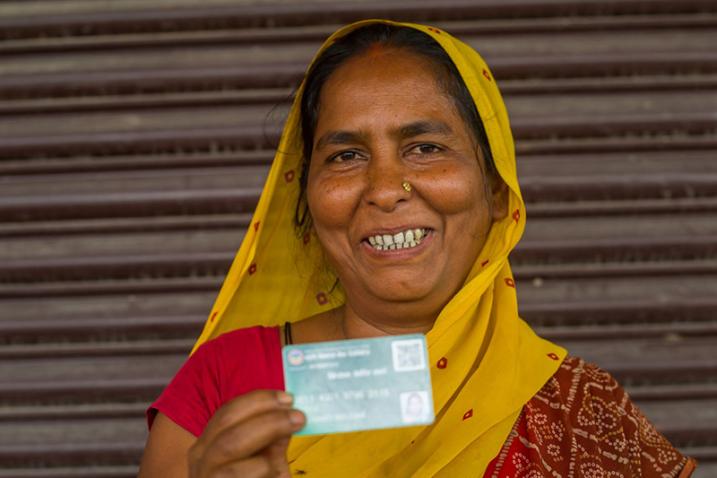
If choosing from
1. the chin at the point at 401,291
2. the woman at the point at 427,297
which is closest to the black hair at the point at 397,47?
the woman at the point at 427,297

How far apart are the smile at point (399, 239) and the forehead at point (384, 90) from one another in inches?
10.4

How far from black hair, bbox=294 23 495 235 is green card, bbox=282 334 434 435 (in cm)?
78

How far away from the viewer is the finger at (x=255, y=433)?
1.42 m

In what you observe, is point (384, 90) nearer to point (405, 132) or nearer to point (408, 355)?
point (405, 132)

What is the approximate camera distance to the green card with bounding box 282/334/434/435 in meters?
1.48

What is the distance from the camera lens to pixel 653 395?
338 cm

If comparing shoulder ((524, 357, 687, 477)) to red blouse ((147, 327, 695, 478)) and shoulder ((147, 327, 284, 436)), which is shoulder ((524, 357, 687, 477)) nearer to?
red blouse ((147, 327, 695, 478))

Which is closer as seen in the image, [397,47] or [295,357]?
[295,357]

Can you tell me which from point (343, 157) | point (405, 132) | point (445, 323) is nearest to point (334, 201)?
point (343, 157)

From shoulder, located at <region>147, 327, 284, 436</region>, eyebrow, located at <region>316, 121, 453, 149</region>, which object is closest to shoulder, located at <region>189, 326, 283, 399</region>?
shoulder, located at <region>147, 327, 284, 436</region>

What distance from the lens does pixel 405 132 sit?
2.00 metres

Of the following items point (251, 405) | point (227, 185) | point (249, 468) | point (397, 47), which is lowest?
point (249, 468)

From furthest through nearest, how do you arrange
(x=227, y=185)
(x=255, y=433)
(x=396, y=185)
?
(x=227, y=185)
(x=396, y=185)
(x=255, y=433)

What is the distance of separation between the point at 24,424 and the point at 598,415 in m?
2.30
